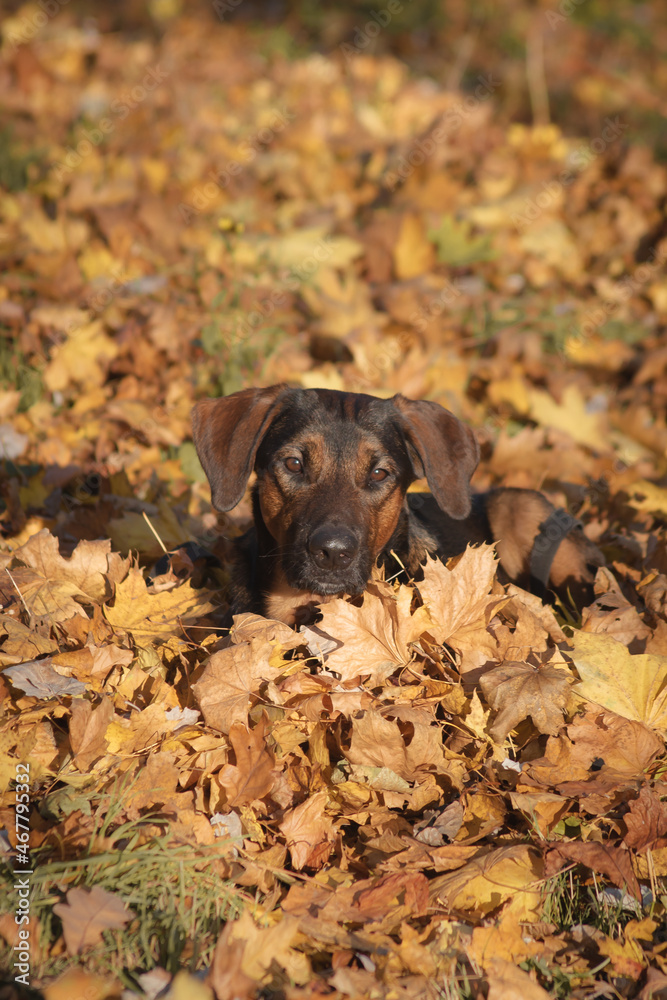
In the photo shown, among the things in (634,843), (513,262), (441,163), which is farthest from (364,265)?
(634,843)

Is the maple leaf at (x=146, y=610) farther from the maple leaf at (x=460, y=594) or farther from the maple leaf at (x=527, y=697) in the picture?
the maple leaf at (x=527, y=697)

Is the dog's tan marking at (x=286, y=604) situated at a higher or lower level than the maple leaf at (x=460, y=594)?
lower

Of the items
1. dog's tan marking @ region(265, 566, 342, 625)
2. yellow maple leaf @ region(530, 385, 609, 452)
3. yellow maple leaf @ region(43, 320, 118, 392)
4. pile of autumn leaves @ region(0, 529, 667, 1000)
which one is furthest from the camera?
yellow maple leaf @ region(530, 385, 609, 452)

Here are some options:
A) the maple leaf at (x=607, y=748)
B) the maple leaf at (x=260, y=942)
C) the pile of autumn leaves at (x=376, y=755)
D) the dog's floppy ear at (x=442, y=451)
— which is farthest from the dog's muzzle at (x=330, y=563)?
the maple leaf at (x=260, y=942)

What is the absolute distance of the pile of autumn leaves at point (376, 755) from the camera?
267 cm

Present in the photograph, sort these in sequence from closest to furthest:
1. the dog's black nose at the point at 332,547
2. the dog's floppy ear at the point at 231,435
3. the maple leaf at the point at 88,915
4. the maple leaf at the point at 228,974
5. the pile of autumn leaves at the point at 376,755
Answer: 1. the maple leaf at the point at 228,974
2. the maple leaf at the point at 88,915
3. the pile of autumn leaves at the point at 376,755
4. the dog's black nose at the point at 332,547
5. the dog's floppy ear at the point at 231,435

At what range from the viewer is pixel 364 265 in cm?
813

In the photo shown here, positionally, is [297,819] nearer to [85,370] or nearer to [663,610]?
[663,610]

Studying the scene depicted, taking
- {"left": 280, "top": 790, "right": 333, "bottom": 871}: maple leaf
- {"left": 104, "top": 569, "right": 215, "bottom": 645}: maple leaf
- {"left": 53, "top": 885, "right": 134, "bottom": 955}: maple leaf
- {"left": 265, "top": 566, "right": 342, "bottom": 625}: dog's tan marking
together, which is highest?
{"left": 104, "top": 569, "right": 215, "bottom": 645}: maple leaf

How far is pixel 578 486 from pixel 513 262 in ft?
12.4

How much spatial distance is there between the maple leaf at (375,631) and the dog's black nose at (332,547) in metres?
0.35

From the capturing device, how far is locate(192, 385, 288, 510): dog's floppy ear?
4059 mm

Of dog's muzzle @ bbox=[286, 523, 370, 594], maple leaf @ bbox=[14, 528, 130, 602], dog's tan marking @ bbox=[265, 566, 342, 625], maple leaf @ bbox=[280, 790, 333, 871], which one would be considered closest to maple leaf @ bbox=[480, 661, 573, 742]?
maple leaf @ bbox=[280, 790, 333, 871]

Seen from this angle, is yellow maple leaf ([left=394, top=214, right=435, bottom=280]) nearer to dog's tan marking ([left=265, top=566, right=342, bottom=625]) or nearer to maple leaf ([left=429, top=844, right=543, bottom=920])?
dog's tan marking ([left=265, top=566, right=342, bottom=625])
